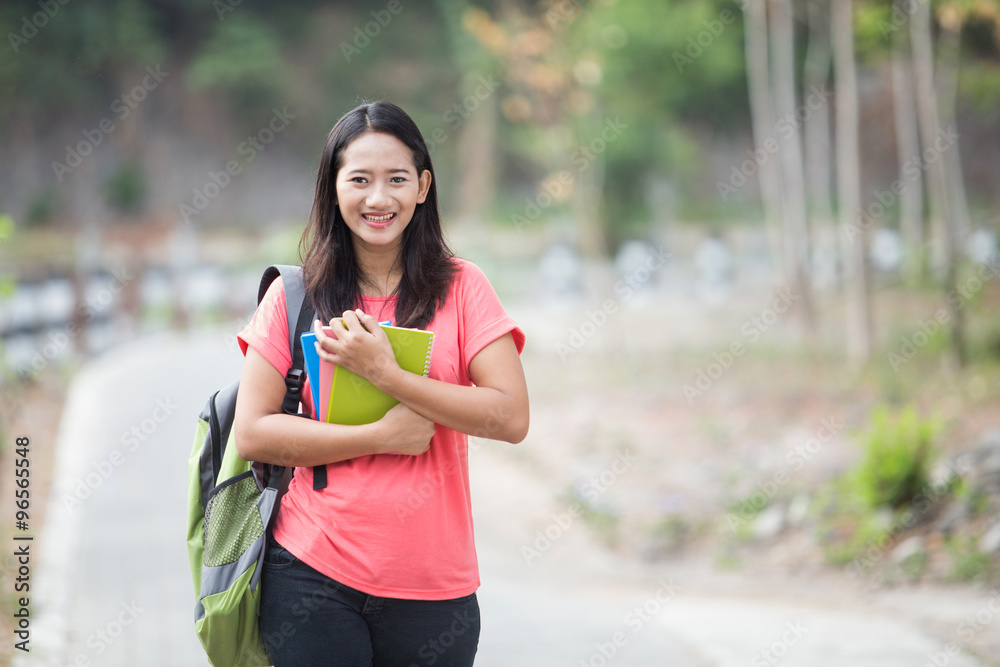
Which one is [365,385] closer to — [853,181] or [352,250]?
[352,250]

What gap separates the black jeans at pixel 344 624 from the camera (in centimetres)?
173

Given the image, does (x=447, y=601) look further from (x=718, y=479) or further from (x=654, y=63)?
(x=654, y=63)

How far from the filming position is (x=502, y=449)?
8.53 metres

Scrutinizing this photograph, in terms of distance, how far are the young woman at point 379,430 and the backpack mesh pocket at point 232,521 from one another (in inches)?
2.1

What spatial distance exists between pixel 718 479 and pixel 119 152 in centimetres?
2263

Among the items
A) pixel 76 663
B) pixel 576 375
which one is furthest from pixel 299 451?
pixel 576 375

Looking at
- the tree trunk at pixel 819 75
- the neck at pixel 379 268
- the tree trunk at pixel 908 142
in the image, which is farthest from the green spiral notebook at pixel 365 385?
the tree trunk at pixel 819 75

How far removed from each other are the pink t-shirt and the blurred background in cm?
40

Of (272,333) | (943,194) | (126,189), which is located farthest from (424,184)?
(126,189)

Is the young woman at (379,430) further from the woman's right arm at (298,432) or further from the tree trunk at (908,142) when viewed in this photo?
the tree trunk at (908,142)

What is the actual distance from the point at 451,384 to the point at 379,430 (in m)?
0.15

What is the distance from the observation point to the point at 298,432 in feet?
5.65

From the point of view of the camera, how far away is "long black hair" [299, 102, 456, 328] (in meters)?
1.82

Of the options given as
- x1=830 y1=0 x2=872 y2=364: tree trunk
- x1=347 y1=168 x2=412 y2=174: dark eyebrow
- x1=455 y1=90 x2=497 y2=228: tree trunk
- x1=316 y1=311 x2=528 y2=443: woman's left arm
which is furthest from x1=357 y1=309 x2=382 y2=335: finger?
x1=455 y1=90 x2=497 y2=228: tree trunk
